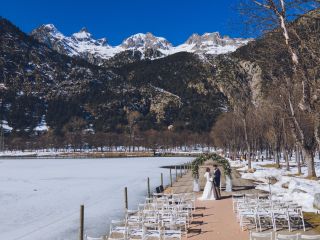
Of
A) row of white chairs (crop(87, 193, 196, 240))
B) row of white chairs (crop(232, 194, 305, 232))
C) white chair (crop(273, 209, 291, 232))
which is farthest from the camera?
white chair (crop(273, 209, 291, 232))

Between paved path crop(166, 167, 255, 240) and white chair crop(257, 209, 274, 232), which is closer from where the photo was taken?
paved path crop(166, 167, 255, 240)

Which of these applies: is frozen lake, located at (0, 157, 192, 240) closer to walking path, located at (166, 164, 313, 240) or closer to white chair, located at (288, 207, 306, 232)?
walking path, located at (166, 164, 313, 240)

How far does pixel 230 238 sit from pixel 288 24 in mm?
7423

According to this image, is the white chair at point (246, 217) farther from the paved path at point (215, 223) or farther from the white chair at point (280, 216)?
the white chair at point (280, 216)

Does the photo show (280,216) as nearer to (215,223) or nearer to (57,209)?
(215,223)

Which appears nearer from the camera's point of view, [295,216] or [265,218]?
[295,216]

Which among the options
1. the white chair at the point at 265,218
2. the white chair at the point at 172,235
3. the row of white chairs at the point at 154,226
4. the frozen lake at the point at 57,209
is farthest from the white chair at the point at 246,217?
the frozen lake at the point at 57,209

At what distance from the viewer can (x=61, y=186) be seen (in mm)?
38156

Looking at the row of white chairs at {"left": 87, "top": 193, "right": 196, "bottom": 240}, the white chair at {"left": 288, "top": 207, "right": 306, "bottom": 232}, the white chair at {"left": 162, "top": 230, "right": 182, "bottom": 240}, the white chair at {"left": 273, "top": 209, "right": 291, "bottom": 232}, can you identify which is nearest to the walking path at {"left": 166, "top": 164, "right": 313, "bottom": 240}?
the row of white chairs at {"left": 87, "top": 193, "right": 196, "bottom": 240}

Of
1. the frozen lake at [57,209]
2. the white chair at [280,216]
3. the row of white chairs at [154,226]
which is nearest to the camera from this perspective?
the row of white chairs at [154,226]

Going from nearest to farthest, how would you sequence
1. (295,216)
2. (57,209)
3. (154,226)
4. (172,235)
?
(172,235) < (154,226) < (295,216) < (57,209)

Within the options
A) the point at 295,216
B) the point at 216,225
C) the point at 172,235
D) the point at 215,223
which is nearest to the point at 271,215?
the point at 295,216

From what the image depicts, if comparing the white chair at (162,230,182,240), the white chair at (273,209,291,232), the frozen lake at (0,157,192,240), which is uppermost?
the white chair at (273,209,291,232)

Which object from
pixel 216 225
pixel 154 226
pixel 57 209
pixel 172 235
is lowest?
pixel 57 209
